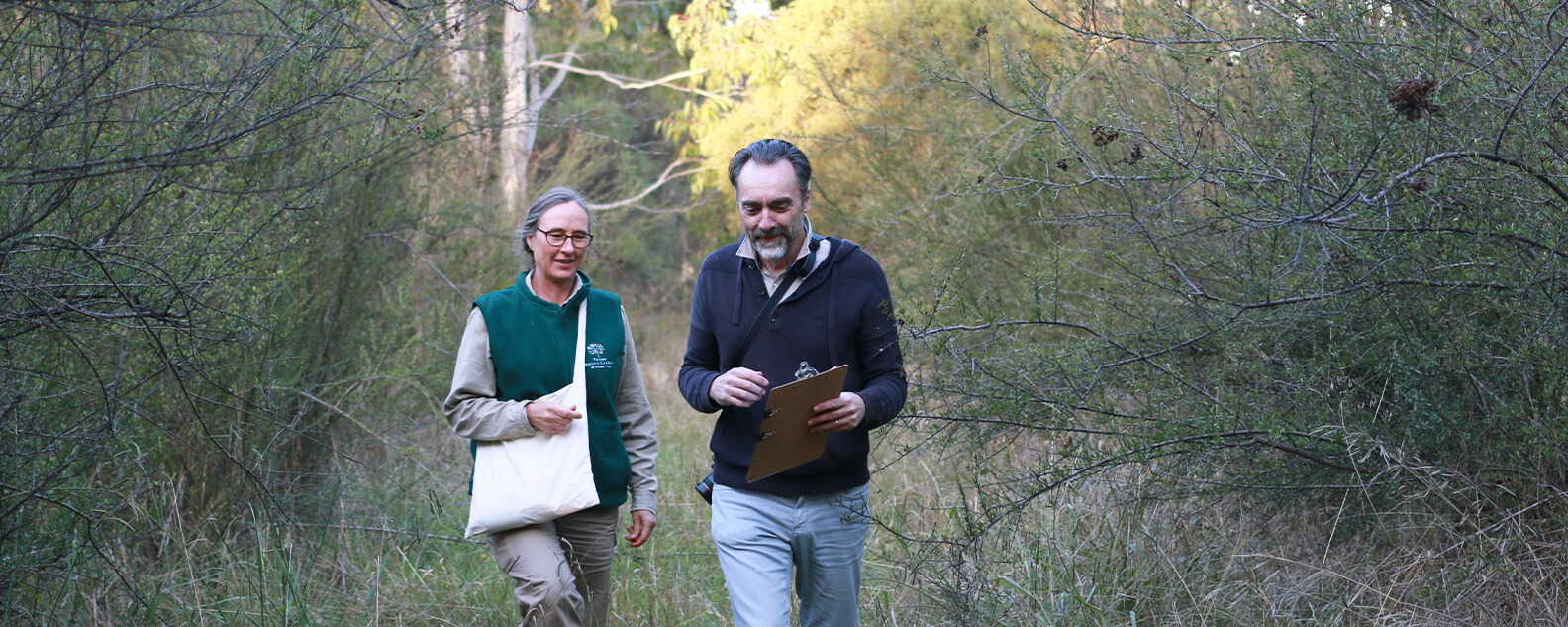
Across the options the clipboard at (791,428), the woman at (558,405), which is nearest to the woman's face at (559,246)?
the woman at (558,405)

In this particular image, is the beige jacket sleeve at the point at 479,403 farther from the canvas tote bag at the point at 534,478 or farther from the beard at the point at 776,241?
the beard at the point at 776,241

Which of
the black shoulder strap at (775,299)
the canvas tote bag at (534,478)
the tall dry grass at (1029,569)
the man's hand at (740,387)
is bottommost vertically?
the tall dry grass at (1029,569)

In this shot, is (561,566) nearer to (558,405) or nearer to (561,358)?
(558,405)

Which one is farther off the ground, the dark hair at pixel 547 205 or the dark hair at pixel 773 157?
the dark hair at pixel 773 157

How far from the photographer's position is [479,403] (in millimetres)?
3938

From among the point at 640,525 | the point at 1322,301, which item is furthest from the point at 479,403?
the point at 1322,301

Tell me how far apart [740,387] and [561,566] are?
36.1 inches

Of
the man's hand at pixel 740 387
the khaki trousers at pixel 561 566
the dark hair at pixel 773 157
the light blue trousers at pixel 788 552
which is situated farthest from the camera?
the khaki trousers at pixel 561 566

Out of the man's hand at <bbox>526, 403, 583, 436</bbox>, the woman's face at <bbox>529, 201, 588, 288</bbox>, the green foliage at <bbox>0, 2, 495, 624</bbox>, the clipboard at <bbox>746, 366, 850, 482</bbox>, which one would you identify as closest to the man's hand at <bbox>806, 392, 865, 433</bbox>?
the clipboard at <bbox>746, 366, 850, 482</bbox>

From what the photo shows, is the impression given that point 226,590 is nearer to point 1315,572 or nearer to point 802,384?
point 802,384

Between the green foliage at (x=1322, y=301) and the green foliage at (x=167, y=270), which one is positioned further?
the green foliage at (x=1322, y=301)

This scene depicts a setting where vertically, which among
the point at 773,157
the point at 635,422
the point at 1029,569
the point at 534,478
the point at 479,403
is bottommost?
the point at 1029,569

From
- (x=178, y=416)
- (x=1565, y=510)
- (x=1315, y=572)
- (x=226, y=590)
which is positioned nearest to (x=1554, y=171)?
(x=1565, y=510)

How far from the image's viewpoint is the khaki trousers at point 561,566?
3850 mm
